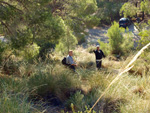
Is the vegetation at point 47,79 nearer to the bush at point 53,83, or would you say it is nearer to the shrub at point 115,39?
the bush at point 53,83

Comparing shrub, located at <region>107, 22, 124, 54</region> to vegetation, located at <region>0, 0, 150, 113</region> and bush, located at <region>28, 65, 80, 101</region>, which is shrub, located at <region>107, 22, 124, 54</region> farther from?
bush, located at <region>28, 65, 80, 101</region>

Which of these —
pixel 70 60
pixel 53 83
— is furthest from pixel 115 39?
pixel 53 83

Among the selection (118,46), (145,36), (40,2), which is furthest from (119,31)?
(40,2)

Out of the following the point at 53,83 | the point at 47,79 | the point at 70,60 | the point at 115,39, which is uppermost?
the point at 115,39

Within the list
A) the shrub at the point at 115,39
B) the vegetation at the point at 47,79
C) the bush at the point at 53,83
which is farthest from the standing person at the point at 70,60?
the shrub at the point at 115,39

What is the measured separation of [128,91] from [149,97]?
2.04 ft

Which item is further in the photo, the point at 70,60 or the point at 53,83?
the point at 70,60

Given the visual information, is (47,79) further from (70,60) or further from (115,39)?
(115,39)

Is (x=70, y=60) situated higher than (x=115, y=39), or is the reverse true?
(x=115, y=39)

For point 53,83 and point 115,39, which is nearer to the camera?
point 53,83

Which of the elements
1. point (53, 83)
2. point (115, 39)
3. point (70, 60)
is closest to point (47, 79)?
point (53, 83)

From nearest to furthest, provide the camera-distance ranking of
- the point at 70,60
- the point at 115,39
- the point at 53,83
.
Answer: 1. the point at 53,83
2. the point at 70,60
3. the point at 115,39

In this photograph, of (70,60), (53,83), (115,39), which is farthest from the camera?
(115,39)

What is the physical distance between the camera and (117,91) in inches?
189
